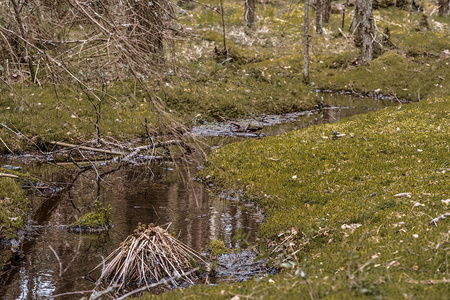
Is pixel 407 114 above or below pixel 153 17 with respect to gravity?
below

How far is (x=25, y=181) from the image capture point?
1127 cm

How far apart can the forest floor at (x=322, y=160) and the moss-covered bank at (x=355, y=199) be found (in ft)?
0.08

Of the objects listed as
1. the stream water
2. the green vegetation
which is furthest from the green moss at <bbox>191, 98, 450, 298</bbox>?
the green vegetation

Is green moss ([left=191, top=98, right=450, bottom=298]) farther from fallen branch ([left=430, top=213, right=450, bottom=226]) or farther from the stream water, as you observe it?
the stream water

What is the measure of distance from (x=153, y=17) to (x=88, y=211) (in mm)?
4964

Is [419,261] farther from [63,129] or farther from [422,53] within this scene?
[422,53]

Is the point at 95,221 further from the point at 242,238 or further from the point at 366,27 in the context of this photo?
the point at 366,27

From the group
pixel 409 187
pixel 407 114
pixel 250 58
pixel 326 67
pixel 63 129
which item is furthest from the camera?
pixel 326 67

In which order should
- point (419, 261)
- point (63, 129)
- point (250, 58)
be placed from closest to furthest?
1. point (419, 261)
2. point (63, 129)
3. point (250, 58)

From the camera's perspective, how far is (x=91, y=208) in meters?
10.2

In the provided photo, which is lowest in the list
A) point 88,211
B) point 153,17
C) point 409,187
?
point 88,211

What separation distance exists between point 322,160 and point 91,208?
19.5 feet

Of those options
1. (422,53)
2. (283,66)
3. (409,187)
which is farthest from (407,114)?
(422,53)

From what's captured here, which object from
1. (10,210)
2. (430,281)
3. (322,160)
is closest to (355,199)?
(322,160)
